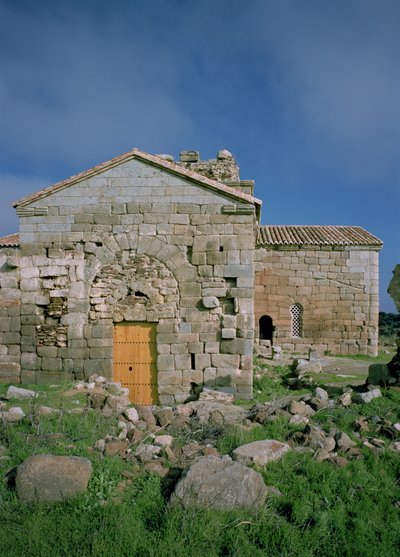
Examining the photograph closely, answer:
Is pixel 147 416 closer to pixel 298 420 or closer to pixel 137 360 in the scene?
pixel 298 420

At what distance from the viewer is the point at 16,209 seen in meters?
10.0

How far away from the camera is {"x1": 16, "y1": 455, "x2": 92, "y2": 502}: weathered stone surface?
14.9 ft

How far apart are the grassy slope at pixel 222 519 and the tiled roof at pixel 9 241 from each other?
13515mm

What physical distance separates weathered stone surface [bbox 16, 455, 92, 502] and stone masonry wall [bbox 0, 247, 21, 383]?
5.87 m

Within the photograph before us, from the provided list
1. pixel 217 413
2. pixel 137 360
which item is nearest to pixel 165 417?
pixel 217 413

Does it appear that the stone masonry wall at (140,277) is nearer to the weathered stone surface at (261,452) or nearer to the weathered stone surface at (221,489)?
the weathered stone surface at (261,452)

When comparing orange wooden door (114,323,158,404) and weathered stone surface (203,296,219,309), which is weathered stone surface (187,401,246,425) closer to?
orange wooden door (114,323,158,404)

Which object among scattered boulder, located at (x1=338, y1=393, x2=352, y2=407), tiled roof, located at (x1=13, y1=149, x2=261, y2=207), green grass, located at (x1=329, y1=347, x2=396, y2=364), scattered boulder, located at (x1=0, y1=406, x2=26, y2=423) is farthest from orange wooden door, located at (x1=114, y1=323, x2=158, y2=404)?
green grass, located at (x1=329, y1=347, x2=396, y2=364)

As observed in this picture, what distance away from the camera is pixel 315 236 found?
57.6ft

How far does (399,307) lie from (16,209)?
913cm

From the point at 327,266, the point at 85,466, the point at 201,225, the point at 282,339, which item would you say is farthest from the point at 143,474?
the point at 327,266

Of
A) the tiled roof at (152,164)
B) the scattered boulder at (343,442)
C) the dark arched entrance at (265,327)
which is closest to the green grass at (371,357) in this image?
the dark arched entrance at (265,327)

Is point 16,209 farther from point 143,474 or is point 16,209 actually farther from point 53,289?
point 143,474

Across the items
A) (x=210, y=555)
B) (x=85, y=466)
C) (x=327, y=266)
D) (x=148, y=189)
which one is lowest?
(x=210, y=555)
